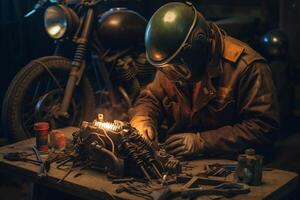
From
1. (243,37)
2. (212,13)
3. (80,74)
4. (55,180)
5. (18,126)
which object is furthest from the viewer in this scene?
(212,13)

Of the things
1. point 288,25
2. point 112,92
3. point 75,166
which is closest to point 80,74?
point 112,92

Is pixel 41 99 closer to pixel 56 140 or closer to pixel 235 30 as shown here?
pixel 56 140

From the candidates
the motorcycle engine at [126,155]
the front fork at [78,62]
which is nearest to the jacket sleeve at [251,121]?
the motorcycle engine at [126,155]

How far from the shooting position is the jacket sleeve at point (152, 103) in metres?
3.27

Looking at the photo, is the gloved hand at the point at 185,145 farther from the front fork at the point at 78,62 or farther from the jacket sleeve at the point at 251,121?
the front fork at the point at 78,62

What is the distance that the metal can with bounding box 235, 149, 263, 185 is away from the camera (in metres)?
2.39

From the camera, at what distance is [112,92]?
15.2 ft

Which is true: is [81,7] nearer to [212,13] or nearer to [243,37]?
[243,37]

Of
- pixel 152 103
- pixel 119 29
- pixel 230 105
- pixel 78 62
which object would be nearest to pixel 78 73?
pixel 78 62

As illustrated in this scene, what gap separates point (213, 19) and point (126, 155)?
13.0 ft

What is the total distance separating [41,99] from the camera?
A: 165 inches

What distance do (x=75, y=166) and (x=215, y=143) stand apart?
0.78 meters

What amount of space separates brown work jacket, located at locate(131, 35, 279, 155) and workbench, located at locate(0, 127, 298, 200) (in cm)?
19

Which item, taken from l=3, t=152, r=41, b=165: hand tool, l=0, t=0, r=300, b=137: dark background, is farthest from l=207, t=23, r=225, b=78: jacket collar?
l=0, t=0, r=300, b=137: dark background
